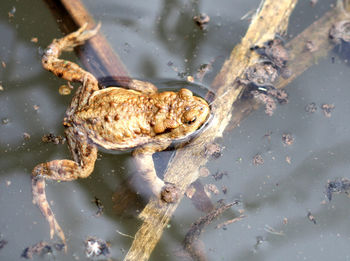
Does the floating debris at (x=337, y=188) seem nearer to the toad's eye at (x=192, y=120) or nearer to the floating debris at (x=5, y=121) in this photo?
the toad's eye at (x=192, y=120)

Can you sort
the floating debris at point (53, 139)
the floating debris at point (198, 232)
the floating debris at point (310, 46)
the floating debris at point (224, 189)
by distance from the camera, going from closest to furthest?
the floating debris at point (198, 232) → the floating debris at point (224, 189) → the floating debris at point (53, 139) → the floating debris at point (310, 46)

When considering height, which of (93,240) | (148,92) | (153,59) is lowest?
(93,240)

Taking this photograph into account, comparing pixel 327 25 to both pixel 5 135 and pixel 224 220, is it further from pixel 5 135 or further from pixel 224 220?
pixel 5 135

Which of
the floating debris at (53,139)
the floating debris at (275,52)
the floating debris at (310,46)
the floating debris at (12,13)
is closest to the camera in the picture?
the floating debris at (53,139)

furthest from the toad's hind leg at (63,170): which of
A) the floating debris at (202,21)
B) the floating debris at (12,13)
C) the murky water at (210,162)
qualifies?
the floating debris at (202,21)

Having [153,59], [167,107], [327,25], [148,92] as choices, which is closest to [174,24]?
[153,59]

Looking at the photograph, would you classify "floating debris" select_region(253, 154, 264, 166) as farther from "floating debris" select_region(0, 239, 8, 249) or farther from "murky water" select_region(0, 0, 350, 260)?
"floating debris" select_region(0, 239, 8, 249)

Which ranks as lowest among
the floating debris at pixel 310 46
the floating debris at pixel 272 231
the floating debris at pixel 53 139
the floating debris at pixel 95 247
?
the floating debris at pixel 95 247
